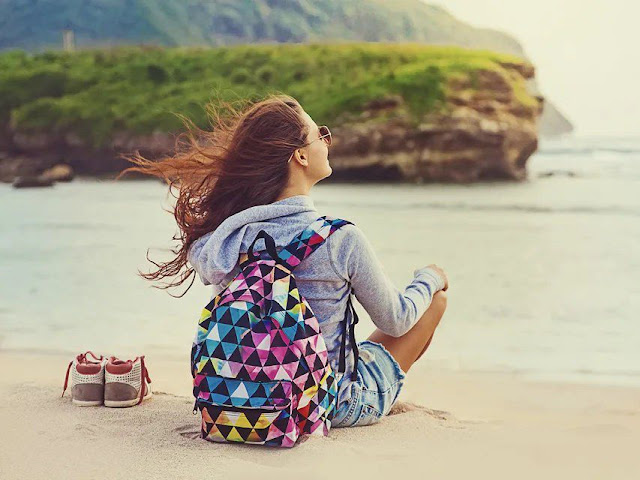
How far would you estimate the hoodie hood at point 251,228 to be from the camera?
167 centimetres

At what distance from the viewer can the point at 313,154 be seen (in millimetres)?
1748

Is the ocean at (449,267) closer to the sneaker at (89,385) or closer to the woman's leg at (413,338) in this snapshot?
the sneaker at (89,385)

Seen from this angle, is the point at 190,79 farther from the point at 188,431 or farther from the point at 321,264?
the point at 321,264

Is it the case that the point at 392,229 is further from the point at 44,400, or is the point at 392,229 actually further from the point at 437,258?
the point at 44,400

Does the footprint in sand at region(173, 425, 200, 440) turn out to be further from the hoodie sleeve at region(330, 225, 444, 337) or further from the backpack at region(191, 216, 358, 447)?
the hoodie sleeve at region(330, 225, 444, 337)

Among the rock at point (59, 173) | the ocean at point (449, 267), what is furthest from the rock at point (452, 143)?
the rock at point (59, 173)

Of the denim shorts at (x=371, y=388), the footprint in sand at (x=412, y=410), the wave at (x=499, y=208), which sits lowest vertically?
the wave at (x=499, y=208)

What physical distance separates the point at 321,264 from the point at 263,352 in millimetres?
191

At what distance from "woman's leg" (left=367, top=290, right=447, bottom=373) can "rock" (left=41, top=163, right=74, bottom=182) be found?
41.3 ft

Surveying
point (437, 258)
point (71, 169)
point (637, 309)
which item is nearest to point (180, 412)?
point (637, 309)

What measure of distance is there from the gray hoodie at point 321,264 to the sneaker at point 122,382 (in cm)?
37

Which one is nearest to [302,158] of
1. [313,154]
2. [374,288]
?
[313,154]

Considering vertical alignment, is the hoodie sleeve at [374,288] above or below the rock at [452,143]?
above

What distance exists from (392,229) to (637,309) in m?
4.13
